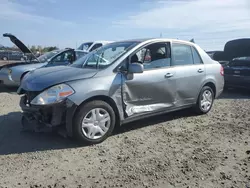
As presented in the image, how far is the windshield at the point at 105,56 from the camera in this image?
4.68 m

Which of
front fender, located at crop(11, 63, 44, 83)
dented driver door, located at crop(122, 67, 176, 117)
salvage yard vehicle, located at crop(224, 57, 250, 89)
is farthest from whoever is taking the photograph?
front fender, located at crop(11, 63, 44, 83)

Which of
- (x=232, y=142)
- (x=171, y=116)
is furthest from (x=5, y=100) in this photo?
(x=232, y=142)

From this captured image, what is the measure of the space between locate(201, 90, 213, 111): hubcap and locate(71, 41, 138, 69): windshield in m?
2.20

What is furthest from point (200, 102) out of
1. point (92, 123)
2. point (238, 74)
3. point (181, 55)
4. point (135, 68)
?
point (238, 74)

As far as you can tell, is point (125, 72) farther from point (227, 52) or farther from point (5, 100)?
point (227, 52)

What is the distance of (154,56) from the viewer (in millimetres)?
5199

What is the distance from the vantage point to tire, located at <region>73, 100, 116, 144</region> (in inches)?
161

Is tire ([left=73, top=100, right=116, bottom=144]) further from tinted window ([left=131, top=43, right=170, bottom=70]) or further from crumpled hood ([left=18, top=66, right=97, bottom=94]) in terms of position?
tinted window ([left=131, top=43, right=170, bottom=70])

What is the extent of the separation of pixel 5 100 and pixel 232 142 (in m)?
6.11

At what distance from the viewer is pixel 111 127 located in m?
4.44

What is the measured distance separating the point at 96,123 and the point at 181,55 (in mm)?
2462

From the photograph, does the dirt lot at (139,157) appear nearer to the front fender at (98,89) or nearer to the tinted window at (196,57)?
the front fender at (98,89)

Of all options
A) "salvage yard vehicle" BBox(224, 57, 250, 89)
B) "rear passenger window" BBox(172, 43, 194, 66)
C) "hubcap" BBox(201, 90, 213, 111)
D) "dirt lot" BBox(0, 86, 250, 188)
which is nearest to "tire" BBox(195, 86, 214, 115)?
"hubcap" BBox(201, 90, 213, 111)

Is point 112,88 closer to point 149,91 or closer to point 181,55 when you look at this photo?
point 149,91
